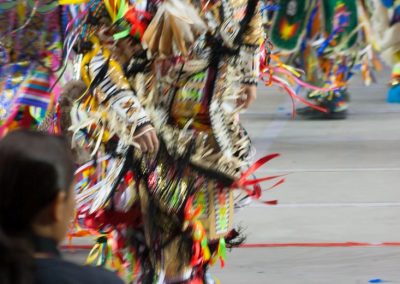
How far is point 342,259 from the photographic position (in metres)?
5.41

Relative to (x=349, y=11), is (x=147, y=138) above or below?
above

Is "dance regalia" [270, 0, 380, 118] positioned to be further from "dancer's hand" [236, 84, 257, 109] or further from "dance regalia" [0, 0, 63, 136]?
"dancer's hand" [236, 84, 257, 109]

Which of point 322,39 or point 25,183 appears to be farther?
point 322,39

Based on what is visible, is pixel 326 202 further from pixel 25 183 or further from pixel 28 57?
pixel 25 183

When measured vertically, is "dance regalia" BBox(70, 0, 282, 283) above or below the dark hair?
below

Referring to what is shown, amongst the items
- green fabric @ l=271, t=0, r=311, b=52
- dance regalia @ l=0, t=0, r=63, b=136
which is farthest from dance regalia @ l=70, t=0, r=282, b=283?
green fabric @ l=271, t=0, r=311, b=52

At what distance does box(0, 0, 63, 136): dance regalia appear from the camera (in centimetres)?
547

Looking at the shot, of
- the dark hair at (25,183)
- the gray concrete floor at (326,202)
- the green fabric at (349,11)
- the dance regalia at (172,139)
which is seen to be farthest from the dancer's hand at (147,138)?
the green fabric at (349,11)

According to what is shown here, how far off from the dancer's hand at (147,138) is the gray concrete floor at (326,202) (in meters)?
1.30

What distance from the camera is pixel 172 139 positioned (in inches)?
160

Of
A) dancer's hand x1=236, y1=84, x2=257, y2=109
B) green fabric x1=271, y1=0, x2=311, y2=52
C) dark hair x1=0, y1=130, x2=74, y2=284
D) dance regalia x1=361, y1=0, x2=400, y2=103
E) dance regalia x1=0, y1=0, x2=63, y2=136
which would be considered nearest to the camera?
dark hair x1=0, y1=130, x2=74, y2=284

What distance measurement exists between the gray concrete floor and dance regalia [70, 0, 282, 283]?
102cm

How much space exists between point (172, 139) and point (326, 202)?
9.15ft

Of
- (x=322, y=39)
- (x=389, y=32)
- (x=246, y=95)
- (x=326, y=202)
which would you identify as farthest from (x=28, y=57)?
(x=322, y=39)
